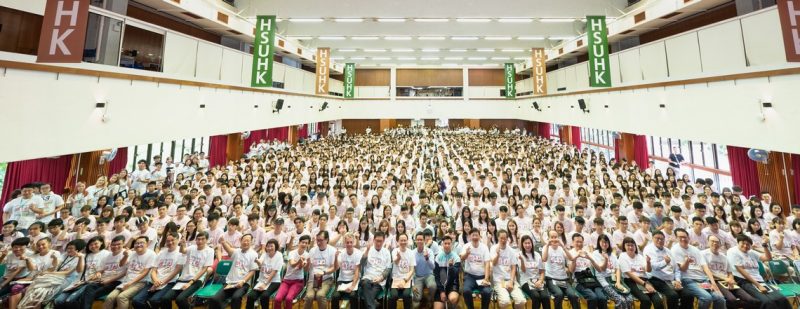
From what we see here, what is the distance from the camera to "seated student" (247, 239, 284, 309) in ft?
15.0

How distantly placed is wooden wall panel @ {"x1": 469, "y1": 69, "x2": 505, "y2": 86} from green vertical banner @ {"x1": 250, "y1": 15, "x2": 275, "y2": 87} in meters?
21.8

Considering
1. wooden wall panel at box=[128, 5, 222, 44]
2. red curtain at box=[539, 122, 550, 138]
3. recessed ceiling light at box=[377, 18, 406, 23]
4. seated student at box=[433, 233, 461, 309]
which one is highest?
recessed ceiling light at box=[377, 18, 406, 23]

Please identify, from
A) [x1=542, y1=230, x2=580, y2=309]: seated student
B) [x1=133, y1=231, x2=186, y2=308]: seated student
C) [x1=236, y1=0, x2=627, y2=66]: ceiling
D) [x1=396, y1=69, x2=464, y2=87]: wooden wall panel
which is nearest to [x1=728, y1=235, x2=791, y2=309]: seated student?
[x1=542, y1=230, x2=580, y2=309]: seated student

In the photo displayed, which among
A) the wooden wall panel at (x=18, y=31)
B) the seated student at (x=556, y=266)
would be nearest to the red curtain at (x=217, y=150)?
the wooden wall panel at (x=18, y=31)

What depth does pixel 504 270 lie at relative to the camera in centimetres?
489

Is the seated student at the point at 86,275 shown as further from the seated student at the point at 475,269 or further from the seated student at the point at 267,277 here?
the seated student at the point at 475,269

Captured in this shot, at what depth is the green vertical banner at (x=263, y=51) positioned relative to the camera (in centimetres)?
1180

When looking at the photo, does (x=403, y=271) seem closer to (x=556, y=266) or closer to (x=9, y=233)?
(x=556, y=266)

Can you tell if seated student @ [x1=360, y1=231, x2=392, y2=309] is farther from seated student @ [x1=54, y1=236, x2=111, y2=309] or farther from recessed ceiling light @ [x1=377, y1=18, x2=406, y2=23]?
recessed ceiling light @ [x1=377, y1=18, x2=406, y2=23]

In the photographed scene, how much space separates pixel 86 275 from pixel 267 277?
2.61 metres

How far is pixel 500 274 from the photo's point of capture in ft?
16.0

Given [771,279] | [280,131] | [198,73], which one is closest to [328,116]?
[280,131]

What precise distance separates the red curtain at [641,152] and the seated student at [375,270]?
13.6 m

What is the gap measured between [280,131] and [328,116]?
520 centimetres
